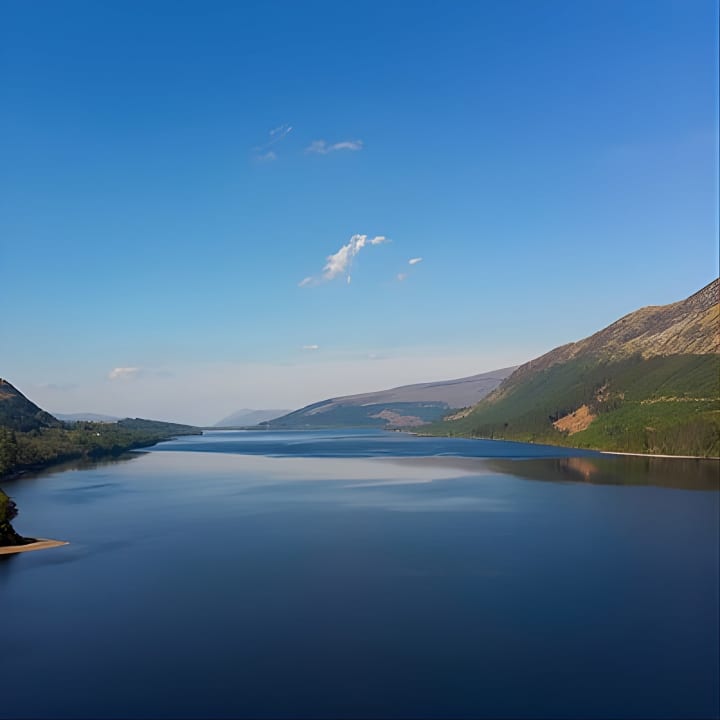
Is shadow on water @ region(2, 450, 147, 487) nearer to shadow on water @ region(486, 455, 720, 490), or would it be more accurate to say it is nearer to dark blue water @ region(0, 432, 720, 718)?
dark blue water @ region(0, 432, 720, 718)

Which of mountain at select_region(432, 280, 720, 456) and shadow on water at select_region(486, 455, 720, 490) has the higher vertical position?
mountain at select_region(432, 280, 720, 456)

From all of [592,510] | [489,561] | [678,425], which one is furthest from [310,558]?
[678,425]

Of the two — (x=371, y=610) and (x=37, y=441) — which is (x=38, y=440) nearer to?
(x=37, y=441)

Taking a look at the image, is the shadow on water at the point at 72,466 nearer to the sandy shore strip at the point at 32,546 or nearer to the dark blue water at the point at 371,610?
the dark blue water at the point at 371,610

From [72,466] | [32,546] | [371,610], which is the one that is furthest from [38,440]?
[371,610]

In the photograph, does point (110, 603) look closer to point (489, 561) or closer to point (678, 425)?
point (489, 561)

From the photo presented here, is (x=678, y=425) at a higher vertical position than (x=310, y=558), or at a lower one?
higher

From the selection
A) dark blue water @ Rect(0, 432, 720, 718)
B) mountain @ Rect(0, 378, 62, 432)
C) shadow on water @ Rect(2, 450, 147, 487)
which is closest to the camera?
dark blue water @ Rect(0, 432, 720, 718)

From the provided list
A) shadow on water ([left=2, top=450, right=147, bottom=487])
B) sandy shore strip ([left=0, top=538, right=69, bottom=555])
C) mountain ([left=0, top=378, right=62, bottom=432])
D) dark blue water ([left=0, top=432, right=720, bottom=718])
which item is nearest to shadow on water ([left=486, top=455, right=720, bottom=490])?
dark blue water ([left=0, top=432, right=720, bottom=718])
